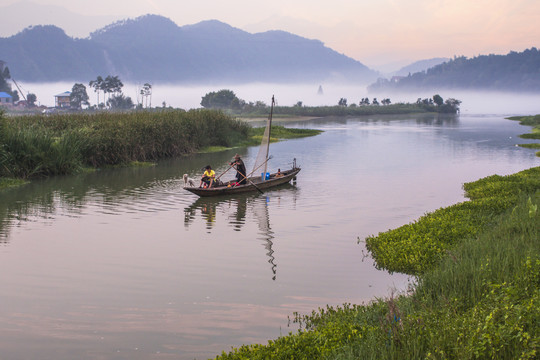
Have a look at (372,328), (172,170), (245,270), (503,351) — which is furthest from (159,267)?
(172,170)

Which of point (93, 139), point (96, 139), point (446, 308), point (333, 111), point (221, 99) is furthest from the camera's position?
point (221, 99)

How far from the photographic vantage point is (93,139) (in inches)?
1480

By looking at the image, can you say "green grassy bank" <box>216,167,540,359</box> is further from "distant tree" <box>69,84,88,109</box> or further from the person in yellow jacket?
"distant tree" <box>69,84,88,109</box>

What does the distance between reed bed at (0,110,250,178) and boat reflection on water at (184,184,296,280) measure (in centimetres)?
1147

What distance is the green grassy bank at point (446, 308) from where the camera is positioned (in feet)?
27.5

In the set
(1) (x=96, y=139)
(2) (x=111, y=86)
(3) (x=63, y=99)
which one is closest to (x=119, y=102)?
(2) (x=111, y=86)

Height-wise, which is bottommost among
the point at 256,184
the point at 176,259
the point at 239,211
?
the point at 176,259

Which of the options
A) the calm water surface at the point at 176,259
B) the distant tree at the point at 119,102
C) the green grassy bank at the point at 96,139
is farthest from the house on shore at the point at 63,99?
the calm water surface at the point at 176,259

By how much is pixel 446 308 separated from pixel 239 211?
51.8ft

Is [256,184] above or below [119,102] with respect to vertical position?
below

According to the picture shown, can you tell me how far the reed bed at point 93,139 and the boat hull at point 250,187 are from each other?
1163 centimetres

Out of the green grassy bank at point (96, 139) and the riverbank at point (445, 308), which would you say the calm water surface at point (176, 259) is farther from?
the green grassy bank at point (96, 139)

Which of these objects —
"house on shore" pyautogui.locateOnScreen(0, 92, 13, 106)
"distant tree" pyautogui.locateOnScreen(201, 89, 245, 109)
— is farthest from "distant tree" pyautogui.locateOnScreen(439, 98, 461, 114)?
"house on shore" pyautogui.locateOnScreen(0, 92, 13, 106)

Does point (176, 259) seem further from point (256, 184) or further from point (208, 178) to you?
point (256, 184)
